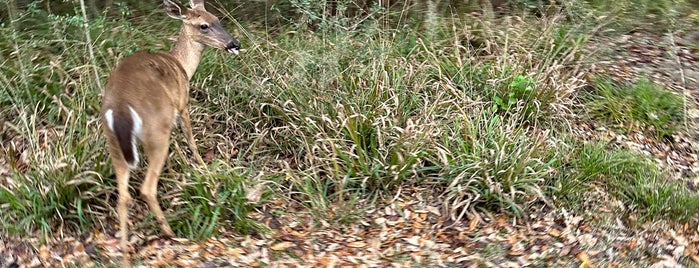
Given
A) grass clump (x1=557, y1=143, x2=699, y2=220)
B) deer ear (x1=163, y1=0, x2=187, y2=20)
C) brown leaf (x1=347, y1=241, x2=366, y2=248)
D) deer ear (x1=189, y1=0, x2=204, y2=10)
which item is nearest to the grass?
grass clump (x1=557, y1=143, x2=699, y2=220)

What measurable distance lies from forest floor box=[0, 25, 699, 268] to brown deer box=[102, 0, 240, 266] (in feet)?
0.92

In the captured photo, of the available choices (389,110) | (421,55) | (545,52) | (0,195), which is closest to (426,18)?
(421,55)

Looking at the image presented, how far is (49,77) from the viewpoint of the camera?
6.11 meters

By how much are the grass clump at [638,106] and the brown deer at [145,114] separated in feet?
11.4

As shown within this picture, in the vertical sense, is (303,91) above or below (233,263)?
above

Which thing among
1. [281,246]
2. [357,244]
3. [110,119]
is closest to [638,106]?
[357,244]

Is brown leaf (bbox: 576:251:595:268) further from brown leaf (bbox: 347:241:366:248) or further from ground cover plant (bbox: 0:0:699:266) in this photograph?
brown leaf (bbox: 347:241:366:248)

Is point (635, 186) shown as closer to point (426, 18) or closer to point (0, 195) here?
point (426, 18)

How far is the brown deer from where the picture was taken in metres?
4.36

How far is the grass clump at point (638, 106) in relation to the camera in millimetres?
6340

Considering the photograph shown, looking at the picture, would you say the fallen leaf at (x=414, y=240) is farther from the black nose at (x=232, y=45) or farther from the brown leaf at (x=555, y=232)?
the black nose at (x=232, y=45)

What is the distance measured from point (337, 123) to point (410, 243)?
1.11 m

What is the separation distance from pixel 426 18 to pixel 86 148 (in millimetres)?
3488

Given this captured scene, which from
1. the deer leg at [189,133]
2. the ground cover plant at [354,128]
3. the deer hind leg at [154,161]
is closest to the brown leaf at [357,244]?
the ground cover plant at [354,128]
